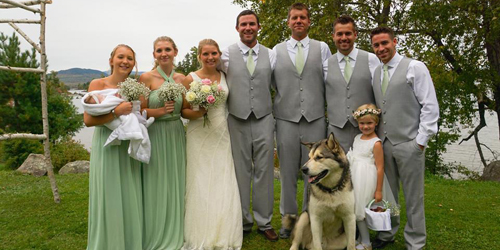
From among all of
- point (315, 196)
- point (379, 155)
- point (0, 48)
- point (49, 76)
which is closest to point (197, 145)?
point (315, 196)

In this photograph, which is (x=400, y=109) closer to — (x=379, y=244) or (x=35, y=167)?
(x=379, y=244)

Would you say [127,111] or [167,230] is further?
[167,230]

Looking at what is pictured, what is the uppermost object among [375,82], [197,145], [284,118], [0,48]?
[0,48]

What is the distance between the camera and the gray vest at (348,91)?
4754 mm

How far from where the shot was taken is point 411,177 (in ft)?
14.7

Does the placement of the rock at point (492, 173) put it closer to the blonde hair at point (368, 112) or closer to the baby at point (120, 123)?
the blonde hair at point (368, 112)

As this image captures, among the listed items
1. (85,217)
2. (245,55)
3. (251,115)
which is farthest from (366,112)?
(85,217)

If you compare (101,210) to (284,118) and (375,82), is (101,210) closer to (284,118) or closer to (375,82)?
(284,118)

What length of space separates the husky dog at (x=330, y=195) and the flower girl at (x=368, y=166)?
0.20 metres

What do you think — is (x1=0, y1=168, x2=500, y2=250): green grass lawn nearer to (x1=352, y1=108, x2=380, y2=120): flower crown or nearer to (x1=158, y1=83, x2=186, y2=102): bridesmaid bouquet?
(x1=352, y1=108, x2=380, y2=120): flower crown

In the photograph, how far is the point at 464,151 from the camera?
19.8 m

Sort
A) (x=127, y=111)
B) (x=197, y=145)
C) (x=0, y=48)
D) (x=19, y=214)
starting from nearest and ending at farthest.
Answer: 1. (x=127, y=111)
2. (x=197, y=145)
3. (x=19, y=214)
4. (x=0, y=48)

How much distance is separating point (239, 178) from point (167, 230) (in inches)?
44.3

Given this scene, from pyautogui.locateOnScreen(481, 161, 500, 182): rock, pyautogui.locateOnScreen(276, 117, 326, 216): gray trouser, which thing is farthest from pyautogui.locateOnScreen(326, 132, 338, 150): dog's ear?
pyautogui.locateOnScreen(481, 161, 500, 182): rock
